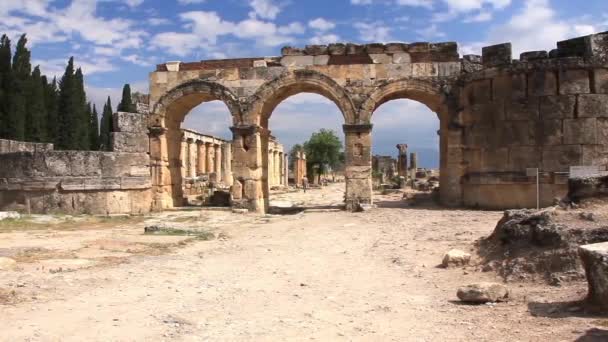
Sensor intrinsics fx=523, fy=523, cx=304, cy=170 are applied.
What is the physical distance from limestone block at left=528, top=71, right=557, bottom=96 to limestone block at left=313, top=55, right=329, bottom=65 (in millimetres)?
5275

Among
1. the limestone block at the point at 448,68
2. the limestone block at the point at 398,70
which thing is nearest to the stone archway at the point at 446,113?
the limestone block at the point at 398,70

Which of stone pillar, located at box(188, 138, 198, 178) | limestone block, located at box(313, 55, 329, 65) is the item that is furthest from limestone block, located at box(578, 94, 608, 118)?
stone pillar, located at box(188, 138, 198, 178)

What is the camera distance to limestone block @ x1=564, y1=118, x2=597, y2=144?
1226cm

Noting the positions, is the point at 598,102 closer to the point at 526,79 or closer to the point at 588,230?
the point at 526,79

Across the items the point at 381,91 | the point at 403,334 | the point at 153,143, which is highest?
the point at 381,91

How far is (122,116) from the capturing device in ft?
47.4

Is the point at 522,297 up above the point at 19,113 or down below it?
below

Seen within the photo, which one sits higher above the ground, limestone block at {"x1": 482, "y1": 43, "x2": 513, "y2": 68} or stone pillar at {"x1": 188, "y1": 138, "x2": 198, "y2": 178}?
limestone block at {"x1": 482, "y1": 43, "x2": 513, "y2": 68}

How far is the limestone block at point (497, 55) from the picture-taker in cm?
1310

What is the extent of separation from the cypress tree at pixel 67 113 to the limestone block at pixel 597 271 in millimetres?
34319

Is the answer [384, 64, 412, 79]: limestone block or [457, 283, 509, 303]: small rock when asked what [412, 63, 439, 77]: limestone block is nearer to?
[384, 64, 412, 79]: limestone block

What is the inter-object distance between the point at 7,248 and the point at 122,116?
7.56 meters

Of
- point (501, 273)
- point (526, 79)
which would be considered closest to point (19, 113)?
point (526, 79)

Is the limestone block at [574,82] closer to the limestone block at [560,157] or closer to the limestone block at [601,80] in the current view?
the limestone block at [601,80]
